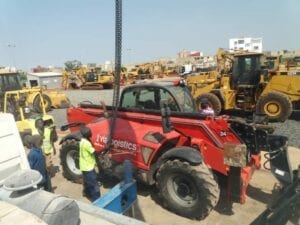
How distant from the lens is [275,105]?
514 inches

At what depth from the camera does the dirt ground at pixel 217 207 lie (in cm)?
554

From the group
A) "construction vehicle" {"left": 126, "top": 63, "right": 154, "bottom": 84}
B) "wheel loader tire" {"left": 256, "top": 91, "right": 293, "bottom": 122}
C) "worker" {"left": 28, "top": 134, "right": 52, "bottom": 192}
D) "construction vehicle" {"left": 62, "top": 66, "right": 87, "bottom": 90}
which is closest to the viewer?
"worker" {"left": 28, "top": 134, "right": 52, "bottom": 192}

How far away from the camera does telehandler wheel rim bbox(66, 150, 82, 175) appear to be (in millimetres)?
7488

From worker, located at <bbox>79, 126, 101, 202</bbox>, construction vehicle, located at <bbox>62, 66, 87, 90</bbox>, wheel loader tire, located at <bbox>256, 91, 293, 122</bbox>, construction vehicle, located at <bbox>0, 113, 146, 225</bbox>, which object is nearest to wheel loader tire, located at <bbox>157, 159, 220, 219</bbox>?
worker, located at <bbox>79, 126, 101, 202</bbox>

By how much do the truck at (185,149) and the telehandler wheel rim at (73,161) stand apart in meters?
0.87

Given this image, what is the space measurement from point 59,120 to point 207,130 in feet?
39.9

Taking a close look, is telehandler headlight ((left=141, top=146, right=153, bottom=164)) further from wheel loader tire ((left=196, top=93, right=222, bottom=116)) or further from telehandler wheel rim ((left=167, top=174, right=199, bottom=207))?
wheel loader tire ((left=196, top=93, right=222, bottom=116))

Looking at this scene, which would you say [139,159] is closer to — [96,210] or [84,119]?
[84,119]

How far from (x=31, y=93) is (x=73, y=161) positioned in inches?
337

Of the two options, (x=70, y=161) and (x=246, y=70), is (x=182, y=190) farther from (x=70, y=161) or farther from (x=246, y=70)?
(x=246, y=70)

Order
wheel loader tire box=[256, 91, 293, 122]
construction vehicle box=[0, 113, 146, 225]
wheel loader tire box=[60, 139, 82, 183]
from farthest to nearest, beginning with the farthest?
wheel loader tire box=[256, 91, 293, 122] < wheel loader tire box=[60, 139, 82, 183] < construction vehicle box=[0, 113, 146, 225]

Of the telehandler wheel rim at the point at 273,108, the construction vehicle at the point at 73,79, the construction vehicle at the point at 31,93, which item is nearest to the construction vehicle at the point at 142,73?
the construction vehicle at the point at 73,79

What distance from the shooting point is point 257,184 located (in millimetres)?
6926

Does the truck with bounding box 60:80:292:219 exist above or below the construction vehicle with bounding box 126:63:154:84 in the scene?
below
